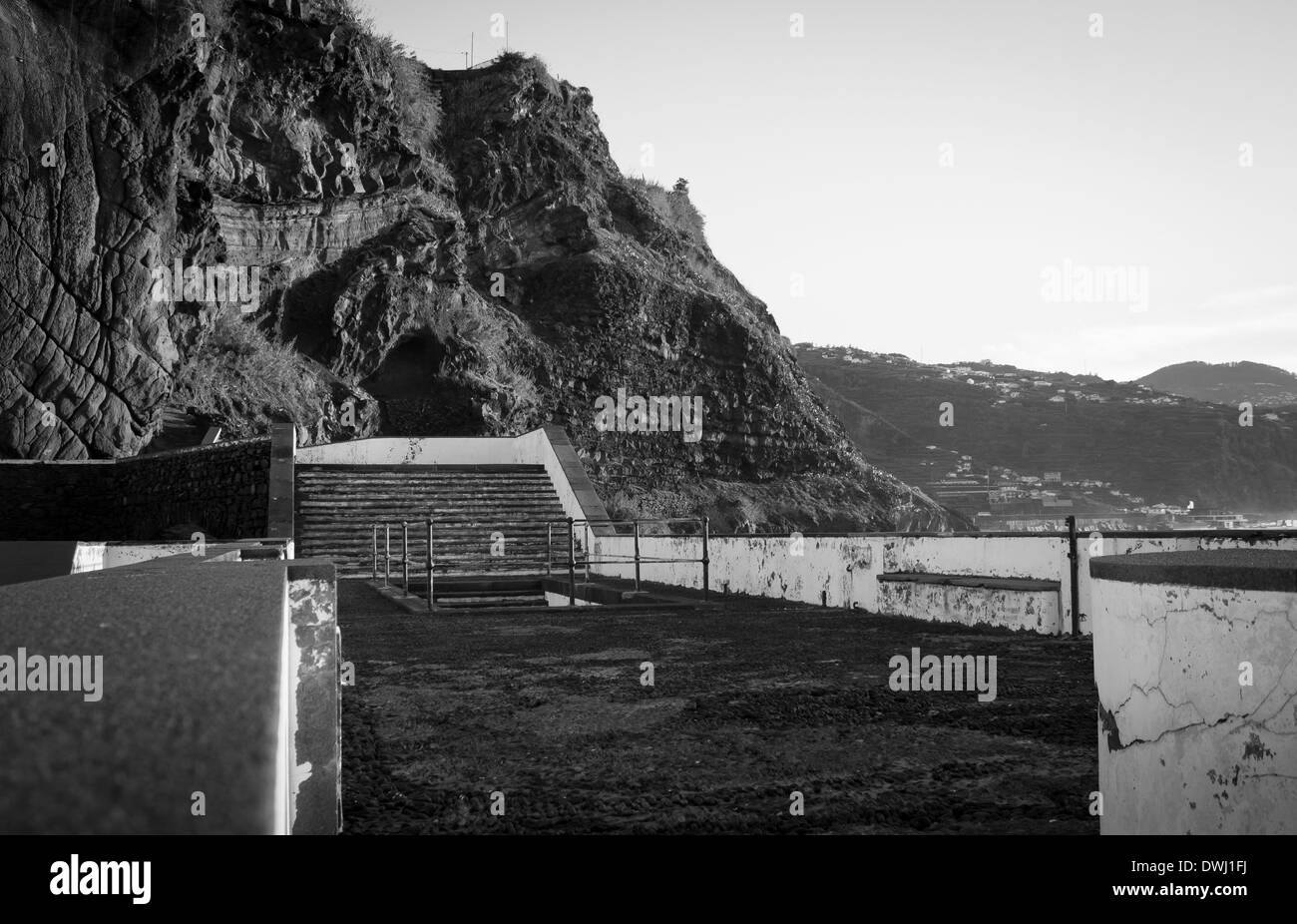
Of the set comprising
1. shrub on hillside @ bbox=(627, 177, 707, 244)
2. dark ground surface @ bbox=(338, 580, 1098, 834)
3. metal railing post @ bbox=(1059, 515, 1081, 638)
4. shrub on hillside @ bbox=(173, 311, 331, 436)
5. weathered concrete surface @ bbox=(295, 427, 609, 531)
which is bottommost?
dark ground surface @ bbox=(338, 580, 1098, 834)

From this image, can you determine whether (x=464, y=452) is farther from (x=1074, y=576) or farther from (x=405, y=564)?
(x=1074, y=576)

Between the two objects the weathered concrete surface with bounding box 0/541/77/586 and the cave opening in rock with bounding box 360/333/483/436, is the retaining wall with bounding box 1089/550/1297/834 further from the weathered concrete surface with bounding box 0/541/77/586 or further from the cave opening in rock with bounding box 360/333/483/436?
the cave opening in rock with bounding box 360/333/483/436

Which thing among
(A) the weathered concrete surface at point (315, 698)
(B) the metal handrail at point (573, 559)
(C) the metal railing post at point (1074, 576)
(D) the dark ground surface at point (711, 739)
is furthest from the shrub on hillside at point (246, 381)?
(A) the weathered concrete surface at point (315, 698)

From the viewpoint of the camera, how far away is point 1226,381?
148625 millimetres

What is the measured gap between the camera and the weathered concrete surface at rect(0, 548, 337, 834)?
1261mm

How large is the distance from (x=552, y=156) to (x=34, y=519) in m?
30.2

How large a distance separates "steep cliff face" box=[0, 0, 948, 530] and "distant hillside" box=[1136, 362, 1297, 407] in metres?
106

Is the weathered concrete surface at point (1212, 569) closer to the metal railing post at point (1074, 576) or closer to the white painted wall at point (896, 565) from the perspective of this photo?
the white painted wall at point (896, 565)

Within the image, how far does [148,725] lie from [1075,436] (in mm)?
92067

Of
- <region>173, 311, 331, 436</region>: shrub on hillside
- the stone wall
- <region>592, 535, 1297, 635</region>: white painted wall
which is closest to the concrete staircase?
the stone wall

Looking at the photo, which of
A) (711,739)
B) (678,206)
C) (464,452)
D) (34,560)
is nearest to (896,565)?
(711,739)
